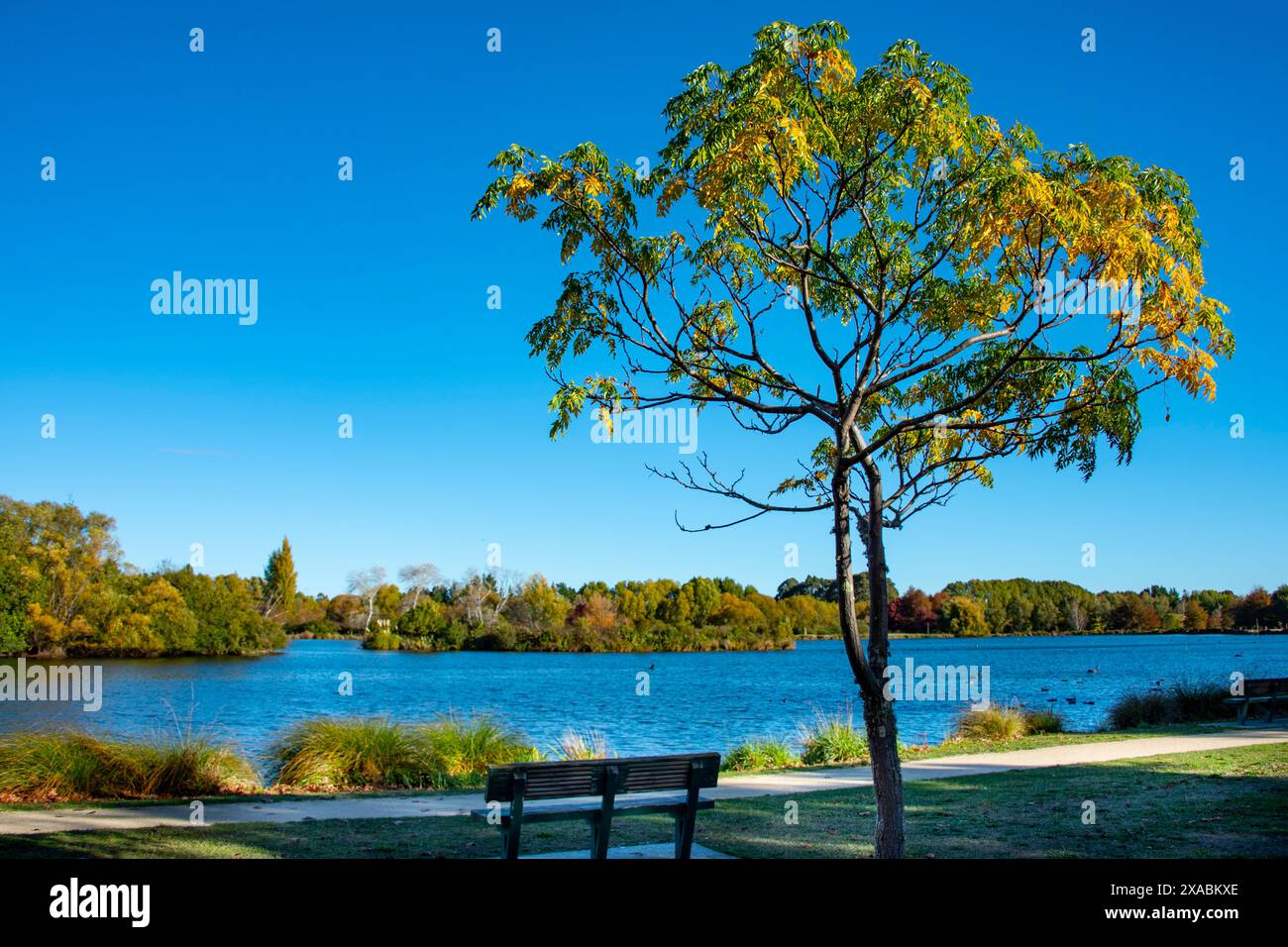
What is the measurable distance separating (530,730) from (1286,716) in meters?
16.8

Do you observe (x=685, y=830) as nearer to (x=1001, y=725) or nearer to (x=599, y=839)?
(x=599, y=839)

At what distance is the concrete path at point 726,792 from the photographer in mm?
9398

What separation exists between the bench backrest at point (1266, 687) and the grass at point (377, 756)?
14.2m

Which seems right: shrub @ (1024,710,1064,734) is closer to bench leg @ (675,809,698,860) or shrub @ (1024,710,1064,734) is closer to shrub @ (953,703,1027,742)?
shrub @ (953,703,1027,742)

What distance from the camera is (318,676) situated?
5788 centimetres

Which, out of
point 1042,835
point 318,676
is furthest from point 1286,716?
point 318,676

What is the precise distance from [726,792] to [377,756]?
4.82 metres

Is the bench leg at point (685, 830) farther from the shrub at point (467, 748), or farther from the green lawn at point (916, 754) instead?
the shrub at point (467, 748)

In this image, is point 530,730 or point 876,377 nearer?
point 876,377

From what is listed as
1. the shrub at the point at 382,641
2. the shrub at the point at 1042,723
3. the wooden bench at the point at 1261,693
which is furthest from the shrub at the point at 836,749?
the shrub at the point at 382,641

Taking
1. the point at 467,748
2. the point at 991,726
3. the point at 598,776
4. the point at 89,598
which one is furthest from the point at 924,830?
the point at 89,598

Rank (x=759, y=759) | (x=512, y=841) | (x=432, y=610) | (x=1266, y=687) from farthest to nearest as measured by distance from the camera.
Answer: (x=432, y=610) → (x=1266, y=687) → (x=759, y=759) → (x=512, y=841)

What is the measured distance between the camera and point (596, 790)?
747 centimetres
